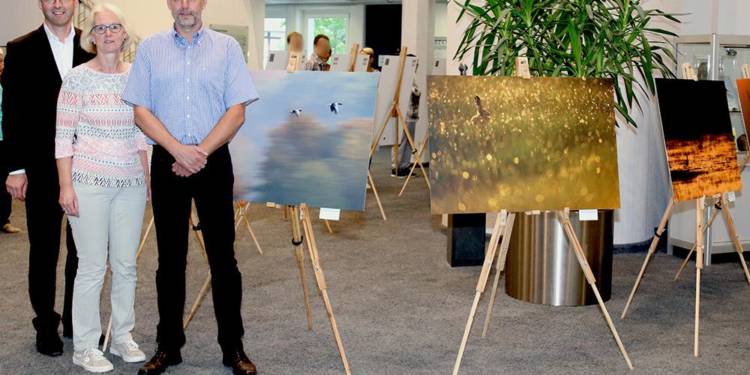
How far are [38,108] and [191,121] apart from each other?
790 millimetres

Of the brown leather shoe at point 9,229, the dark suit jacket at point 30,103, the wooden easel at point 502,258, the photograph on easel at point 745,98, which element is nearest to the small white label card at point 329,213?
the wooden easel at point 502,258

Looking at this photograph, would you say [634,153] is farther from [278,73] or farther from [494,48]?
[278,73]

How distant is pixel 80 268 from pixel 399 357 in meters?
1.38

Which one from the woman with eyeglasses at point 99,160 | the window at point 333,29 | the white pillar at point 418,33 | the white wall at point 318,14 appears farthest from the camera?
the window at point 333,29

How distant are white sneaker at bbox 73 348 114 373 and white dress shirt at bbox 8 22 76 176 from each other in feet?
2.58

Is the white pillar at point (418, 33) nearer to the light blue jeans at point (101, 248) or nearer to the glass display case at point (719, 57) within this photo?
the glass display case at point (719, 57)

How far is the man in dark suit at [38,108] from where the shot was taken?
3783 mm

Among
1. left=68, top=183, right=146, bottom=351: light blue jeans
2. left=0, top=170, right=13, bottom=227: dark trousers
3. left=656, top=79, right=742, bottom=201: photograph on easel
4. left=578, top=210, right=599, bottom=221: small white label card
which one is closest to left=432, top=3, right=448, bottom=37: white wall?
left=0, top=170, right=13, bottom=227: dark trousers

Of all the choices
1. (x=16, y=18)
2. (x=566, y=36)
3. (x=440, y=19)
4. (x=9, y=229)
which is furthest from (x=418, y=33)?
(x=440, y=19)

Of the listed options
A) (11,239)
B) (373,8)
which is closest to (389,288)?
(11,239)

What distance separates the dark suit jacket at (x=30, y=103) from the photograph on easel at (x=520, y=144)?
156 centimetres

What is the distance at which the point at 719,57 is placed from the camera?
621cm

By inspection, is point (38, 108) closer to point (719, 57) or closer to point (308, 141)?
point (308, 141)

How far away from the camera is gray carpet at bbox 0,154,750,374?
393cm
